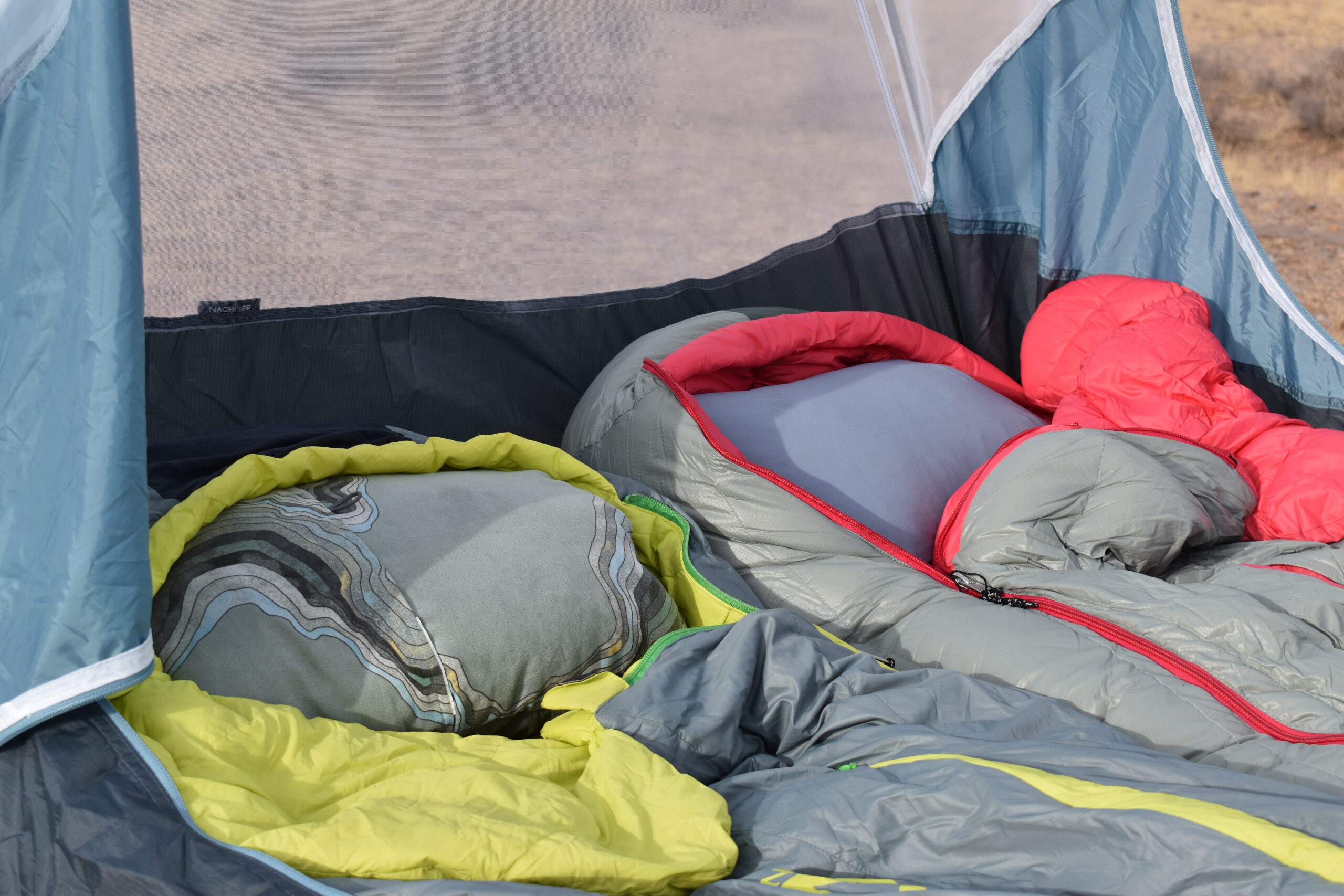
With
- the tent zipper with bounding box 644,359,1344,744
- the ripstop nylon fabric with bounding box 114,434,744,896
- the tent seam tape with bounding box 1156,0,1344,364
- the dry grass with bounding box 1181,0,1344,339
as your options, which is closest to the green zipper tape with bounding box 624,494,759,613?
the tent zipper with bounding box 644,359,1344,744

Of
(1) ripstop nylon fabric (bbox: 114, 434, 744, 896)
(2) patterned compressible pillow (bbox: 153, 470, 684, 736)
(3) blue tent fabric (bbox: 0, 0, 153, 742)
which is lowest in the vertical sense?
(1) ripstop nylon fabric (bbox: 114, 434, 744, 896)

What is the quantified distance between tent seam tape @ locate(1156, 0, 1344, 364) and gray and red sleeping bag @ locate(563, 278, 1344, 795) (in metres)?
0.19

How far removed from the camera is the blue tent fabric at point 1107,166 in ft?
6.55

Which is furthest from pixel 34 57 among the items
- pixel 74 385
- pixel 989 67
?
pixel 989 67

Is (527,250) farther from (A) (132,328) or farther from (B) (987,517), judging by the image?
(A) (132,328)

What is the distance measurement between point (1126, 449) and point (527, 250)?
0.92 m

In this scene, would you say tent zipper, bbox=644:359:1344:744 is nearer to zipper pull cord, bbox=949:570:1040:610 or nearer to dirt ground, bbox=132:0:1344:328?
zipper pull cord, bbox=949:570:1040:610

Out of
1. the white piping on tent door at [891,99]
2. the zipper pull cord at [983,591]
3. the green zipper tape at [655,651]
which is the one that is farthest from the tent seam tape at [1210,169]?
the green zipper tape at [655,651]

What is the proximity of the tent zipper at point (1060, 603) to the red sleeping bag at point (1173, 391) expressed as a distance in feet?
0.25

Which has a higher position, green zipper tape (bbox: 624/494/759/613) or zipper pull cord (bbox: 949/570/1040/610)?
green zipper tape (bbox: 624/494/759/613)

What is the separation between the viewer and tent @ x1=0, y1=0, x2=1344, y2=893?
802 millimetres

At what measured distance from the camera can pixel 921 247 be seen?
83.0 inches

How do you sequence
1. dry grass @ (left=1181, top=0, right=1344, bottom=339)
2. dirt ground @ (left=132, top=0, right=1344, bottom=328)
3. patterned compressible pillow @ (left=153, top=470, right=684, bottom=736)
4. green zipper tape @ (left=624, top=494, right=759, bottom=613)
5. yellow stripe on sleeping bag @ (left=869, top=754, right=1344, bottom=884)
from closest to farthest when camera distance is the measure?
yellow stripe on sleeping bag @ (left=869, top=754, right=1344, bottom=884), patterned compressible pillow @ (left=153, top=470, right=684, bottom=736), green zipper tape @ (left=624, top=494, right=759, bottom=613), dirt ground @ (left=132, top=0, right=1344, bottom=328), dry grass @ (left=1181, top=0, right=1344, bottom=339)

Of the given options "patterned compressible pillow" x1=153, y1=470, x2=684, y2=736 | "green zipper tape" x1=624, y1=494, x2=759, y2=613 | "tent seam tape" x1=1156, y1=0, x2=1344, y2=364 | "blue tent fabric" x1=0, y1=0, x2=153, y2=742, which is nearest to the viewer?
"blue tent fabric" x1=0, y1=0, x2=153, y2=742
